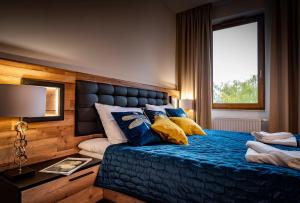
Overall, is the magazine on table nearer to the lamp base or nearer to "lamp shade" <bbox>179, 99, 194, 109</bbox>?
the lamp base

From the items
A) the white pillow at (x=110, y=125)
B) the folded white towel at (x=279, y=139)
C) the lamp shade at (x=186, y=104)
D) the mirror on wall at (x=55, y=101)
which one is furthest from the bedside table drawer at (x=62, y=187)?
the lamp shade at (x=186, y=104)

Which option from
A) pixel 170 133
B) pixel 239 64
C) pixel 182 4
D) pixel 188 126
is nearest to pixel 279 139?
pixel 188 126

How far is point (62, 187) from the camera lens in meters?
1.26

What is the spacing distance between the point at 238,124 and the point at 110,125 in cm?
254

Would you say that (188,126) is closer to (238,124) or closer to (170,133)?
(170,133)

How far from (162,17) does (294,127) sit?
9.47 ft

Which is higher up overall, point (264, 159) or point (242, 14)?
point (242, 14)

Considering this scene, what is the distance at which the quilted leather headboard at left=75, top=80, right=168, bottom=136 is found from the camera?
6.01ft

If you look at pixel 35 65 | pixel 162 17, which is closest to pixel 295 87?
pixel 162 17

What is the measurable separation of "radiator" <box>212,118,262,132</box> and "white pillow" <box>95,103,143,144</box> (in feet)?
7.45

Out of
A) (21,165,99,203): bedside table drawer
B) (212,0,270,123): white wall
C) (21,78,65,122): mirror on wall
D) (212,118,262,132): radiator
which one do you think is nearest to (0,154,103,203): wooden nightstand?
(21,165,99,203): bedside table drawer

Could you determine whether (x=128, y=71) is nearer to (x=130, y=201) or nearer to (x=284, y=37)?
(x=130, y=201)

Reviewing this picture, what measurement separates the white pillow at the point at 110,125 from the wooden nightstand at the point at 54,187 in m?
0.26

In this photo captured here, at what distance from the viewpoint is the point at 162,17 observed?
3.43 m
